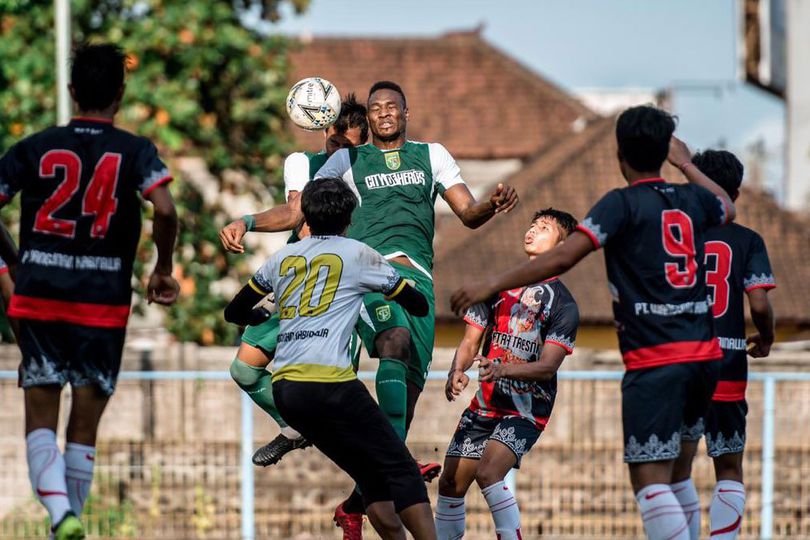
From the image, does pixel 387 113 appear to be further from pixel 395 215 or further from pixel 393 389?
pixel 393 389

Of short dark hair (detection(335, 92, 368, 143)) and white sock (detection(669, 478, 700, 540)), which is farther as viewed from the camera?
short dark hair (detection(335, 92, 368, 143))

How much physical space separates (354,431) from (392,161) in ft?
7.14

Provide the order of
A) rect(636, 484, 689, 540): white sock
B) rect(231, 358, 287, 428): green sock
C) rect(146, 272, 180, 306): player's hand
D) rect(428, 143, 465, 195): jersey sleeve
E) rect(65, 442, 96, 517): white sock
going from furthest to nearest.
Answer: rect(231, 358, 287, 428): green sock
rect(428, 143, 465, 195): jersey sleeve
rect(146, 272, 180, 306): player's hand
rect(65, 442, 96, 517): white sock
rect(636, 484, 689, 540): white sock

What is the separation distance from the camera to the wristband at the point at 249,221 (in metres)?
8.91

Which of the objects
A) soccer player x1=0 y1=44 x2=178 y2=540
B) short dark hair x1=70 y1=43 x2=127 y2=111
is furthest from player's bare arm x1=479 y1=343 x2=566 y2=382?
short dark hair x1=70 y1=43 x2=127 y2=111

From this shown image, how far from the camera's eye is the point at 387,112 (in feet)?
30.4

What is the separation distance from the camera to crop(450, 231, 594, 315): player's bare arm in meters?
6.93

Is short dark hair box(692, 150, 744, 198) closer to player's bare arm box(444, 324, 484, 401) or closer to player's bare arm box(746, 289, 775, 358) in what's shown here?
player's bare arm box(746, 289, 775, 358)

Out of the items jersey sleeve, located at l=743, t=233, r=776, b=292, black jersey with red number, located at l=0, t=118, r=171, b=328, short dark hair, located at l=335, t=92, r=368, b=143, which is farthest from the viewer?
short dark hair, located at l=335, t=92, r=368, b=143

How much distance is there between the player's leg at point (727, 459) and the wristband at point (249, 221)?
10.0 ft

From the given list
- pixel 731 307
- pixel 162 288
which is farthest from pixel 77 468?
pixel 731 307

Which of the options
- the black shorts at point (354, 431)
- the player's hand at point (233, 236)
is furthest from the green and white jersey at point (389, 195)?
the black shorts at point (354, 431)

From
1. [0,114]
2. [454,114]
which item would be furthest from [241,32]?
[454,114]

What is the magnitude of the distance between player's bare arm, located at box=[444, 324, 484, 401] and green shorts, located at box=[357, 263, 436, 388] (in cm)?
29
